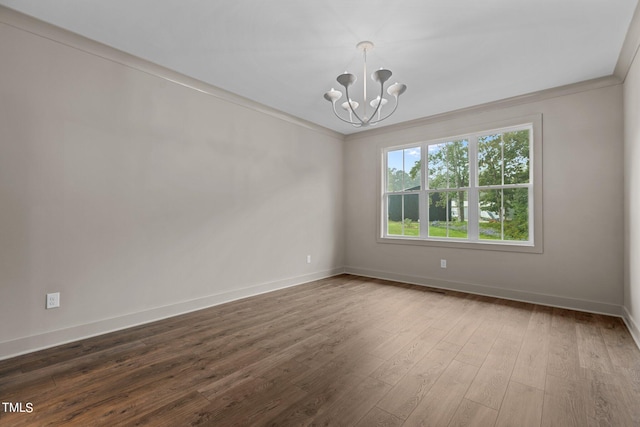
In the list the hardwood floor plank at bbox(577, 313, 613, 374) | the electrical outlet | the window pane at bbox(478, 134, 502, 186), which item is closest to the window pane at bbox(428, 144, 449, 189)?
the window pane at bbox(478, 134, 502, 186)

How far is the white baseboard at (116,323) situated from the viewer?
231cm

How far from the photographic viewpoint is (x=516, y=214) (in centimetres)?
397

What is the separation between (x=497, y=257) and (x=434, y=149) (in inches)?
73.1

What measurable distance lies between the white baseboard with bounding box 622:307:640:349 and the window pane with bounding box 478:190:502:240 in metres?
1.41

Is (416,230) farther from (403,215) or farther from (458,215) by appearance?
(458,215)

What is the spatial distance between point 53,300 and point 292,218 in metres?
2.88

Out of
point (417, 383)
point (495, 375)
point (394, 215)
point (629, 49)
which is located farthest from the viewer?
point (394, 215)

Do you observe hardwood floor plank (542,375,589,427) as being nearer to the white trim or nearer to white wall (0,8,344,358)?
white wall (0,8,344,358)

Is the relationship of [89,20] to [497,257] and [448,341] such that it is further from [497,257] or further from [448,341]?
[497,257]

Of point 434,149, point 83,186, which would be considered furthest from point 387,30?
point 83,186

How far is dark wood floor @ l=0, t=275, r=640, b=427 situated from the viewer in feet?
5.37

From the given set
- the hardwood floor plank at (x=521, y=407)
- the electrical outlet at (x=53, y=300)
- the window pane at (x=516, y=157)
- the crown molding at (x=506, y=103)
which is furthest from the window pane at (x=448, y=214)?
the electrical outlet at (x=53, y=300)

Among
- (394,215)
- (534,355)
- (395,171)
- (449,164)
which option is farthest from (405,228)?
(534,355)

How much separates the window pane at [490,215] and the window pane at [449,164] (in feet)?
1.10
